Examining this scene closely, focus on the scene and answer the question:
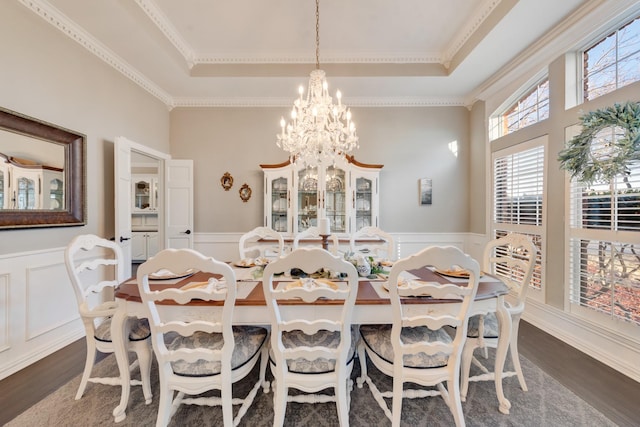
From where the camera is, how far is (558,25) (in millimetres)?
2355

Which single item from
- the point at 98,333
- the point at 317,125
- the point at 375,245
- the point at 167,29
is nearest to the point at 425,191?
the point at 375,245

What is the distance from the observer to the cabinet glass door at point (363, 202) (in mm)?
3686

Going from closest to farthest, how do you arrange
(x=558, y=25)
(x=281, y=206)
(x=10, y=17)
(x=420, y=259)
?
(x=420, y=259)
(x=10, y=17)
(x=558, y=25)
(x=281, y=206)

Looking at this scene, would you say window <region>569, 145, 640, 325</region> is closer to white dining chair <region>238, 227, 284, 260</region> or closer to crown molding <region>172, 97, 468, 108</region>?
crown molding <region>172, 97, 468, 108</region>

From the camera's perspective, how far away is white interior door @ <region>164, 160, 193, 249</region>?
371 centimetres

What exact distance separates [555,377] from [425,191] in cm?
260

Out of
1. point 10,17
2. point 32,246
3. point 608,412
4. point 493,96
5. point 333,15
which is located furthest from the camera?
point 493,96

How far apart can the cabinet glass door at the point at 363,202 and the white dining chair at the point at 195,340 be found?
2.54 meters

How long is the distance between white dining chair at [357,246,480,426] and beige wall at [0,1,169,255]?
2.90m

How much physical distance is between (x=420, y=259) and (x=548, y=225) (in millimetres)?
2439

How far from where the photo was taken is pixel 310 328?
1.24 metres

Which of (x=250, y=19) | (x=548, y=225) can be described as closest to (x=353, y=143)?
(x=250, y=19)

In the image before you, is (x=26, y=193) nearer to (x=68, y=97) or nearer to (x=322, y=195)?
(x=68, y=97)

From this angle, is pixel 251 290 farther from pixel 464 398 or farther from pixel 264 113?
pixel 264 113
